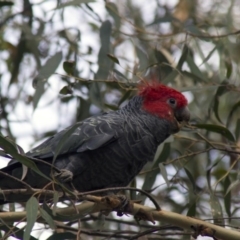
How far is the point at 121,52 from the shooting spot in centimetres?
511

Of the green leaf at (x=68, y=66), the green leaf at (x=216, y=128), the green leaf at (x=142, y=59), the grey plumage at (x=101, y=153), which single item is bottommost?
the grey plumage at (x=101, y=153)

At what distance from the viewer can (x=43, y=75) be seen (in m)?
3.45

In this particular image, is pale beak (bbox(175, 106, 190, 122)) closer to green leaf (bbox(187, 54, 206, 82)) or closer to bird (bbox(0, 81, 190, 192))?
bird (bbox(0, 81, 190, 192))

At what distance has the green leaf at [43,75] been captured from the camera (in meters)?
3.45

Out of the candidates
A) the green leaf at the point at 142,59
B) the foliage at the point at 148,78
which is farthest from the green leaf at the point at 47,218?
the green leaf at the point at 142,59

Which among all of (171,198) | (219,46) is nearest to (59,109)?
(171,198)

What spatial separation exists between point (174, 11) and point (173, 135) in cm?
211

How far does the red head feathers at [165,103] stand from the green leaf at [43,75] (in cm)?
55

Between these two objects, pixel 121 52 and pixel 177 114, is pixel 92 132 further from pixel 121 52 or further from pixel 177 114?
pixel 121 52

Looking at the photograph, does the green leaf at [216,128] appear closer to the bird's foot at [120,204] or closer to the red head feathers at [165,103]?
the red head feathers at [165,103]

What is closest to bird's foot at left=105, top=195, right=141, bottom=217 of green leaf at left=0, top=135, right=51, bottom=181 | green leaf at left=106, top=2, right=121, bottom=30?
green leaf at left=0, top=135, right=51, bottom=181

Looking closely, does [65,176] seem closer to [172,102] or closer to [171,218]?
[171,218]

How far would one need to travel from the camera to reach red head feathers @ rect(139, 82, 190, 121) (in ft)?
10.6

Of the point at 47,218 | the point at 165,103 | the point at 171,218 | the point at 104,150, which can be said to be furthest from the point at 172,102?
the point at 47,218
